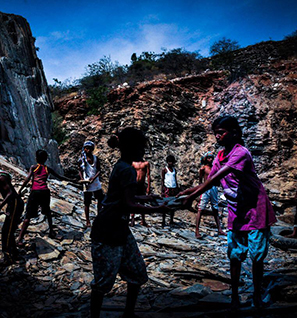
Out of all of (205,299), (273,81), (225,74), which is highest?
(225,74)

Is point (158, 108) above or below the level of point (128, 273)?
above

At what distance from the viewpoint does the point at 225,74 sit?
13086mm

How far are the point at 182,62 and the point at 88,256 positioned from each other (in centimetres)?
1391

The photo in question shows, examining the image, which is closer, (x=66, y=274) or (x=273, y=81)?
(x=66, y=274)

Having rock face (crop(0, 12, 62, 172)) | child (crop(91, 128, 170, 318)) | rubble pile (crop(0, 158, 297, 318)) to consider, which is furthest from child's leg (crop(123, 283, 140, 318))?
rock face (crop(0, 12, 62, 172))

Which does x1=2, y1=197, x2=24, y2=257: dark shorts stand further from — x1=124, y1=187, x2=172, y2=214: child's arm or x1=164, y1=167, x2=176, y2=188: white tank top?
x1=164, y1=167, x2=176, y2=188: white tank top

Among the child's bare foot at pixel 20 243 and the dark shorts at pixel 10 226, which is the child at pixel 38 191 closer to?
the child's bare foot at pixel 20 243

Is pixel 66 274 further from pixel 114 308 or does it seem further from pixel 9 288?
pixel 114 308

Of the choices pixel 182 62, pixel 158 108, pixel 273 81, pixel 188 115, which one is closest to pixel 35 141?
pixel 158 108

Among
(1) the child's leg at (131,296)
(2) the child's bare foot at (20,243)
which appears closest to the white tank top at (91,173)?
(2) the child's bare foot at (20,243)

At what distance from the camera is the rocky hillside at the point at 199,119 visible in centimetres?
967

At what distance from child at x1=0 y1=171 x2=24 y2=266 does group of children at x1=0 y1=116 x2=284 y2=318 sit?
6.96 feet

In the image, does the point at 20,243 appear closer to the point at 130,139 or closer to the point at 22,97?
the point at 130,139

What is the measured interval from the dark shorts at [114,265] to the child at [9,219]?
2162 millimetres
